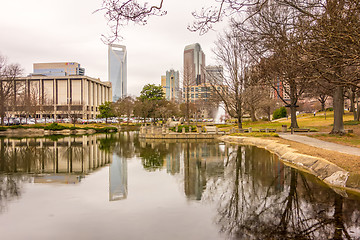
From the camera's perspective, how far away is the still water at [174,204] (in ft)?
21.9

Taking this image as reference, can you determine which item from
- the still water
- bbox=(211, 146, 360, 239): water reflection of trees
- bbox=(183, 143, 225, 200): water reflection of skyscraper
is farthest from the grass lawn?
bbox=(211, 146, 360, 239): water reflection of trees

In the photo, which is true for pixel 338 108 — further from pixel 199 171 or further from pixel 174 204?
pixel 174 204

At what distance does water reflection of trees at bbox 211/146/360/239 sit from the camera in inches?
258

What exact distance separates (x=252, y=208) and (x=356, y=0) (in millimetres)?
7100

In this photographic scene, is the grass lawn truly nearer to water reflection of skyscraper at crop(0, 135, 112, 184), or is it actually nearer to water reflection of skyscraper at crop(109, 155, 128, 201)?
water reflection of skyscraper at crop(109, 155, 128, 201)

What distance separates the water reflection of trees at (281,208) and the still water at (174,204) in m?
0.02

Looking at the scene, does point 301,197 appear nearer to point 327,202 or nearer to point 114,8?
point 327,202

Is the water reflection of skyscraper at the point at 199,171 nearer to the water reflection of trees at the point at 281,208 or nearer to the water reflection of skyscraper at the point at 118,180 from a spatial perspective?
the water reflection of trees at the point at 281,208

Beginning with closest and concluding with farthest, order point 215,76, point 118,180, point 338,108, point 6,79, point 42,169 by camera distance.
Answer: point 118,180 → point 42,169 → point 338,108 → point 215,76 → point 6,79

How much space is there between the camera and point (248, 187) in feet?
35.1

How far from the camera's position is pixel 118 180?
12.4 metres

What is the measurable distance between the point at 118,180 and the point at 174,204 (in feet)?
14.6

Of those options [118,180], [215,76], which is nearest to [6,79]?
[215,76]

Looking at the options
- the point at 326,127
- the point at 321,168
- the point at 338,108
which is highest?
the point at 338,108
